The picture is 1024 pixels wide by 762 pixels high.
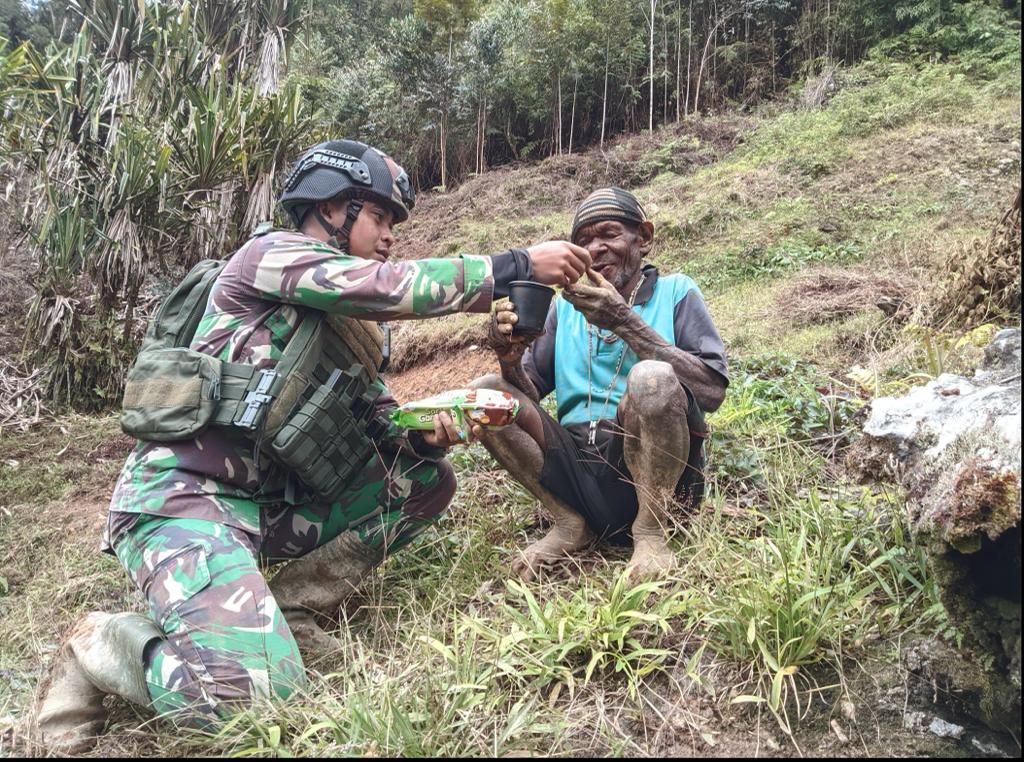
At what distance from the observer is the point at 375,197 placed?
2.90 m

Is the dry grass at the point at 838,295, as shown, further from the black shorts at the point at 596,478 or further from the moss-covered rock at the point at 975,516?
the moss-covered rock at the point at 975,516

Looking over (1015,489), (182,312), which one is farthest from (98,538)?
(1015,489)

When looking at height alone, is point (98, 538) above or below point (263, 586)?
below

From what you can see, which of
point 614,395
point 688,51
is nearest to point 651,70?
point 688,51

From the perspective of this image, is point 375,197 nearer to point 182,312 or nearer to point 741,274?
point 182,312

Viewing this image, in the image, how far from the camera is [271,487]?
109 inches

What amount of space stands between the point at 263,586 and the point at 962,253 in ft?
15.3

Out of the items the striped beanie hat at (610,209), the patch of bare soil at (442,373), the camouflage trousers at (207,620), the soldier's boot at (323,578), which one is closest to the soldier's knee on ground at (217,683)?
the camouflage trousers at (207,620)

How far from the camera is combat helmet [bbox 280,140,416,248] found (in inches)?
111

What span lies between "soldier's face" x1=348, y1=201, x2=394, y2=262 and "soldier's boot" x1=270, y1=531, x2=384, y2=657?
3.79 ft

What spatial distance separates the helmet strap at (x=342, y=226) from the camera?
9.45 ft

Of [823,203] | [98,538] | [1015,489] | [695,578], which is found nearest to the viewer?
[1015,489]

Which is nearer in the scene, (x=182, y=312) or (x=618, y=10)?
(x=182, y=312)

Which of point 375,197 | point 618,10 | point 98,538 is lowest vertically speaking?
point 98,538
